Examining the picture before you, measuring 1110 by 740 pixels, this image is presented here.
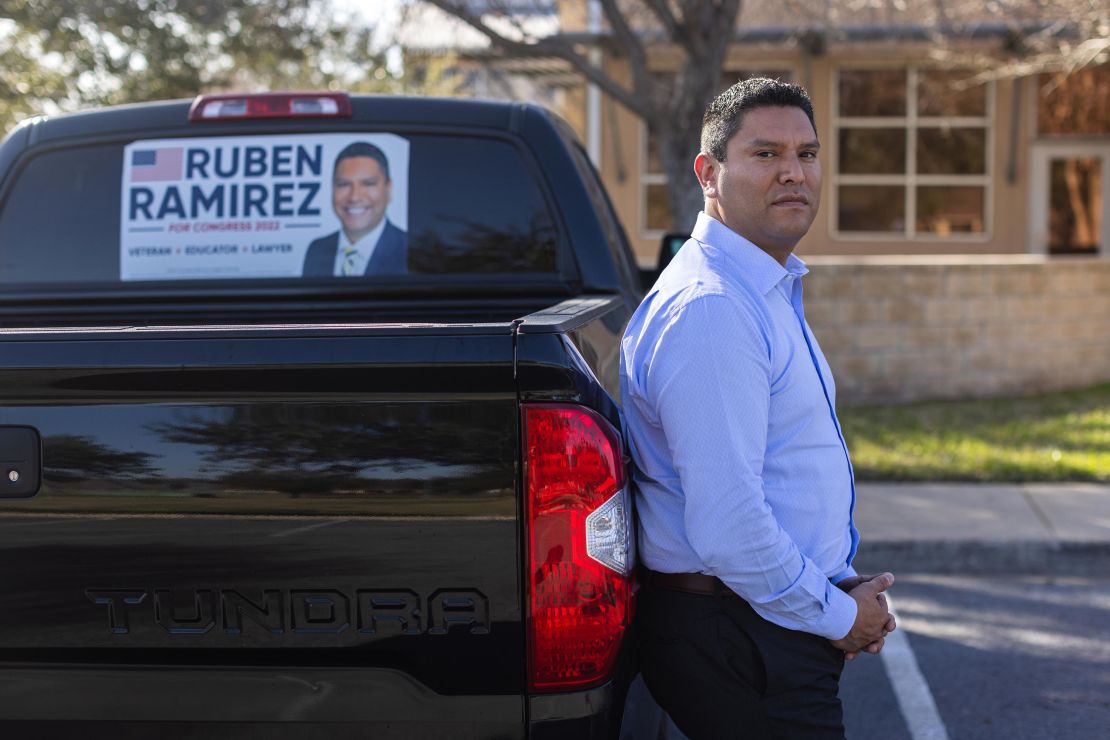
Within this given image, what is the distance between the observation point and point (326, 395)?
77.7 inches

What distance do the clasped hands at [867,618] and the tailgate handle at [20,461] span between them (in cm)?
143

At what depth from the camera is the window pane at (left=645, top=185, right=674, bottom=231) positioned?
63.3ft

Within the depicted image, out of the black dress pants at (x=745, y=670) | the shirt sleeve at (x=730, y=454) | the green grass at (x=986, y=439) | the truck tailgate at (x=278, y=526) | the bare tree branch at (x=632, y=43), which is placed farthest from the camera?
the bare tree branch at (x=632, y=43)

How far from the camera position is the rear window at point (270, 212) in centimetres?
349

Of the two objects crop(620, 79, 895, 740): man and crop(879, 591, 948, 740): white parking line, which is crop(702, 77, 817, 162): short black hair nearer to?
crop(620, 79, 895, 740): man

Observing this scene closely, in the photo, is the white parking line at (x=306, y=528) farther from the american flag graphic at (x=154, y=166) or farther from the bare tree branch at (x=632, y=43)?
the bare tree branch at (x=632, y=43)

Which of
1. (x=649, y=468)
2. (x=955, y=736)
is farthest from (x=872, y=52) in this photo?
(x=649, y=468)

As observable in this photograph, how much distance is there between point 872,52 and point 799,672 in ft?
58.6

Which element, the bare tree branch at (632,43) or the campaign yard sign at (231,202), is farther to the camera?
the bare tree branch at (632,43)

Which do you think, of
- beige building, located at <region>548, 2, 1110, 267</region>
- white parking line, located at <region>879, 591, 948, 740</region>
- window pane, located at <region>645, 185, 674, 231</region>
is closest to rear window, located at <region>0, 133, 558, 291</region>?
white parking line, located at <region>879, 591, 948, 740</region>

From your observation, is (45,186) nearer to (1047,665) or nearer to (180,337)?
(180,337)

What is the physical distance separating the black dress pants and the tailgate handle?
3.75 ft

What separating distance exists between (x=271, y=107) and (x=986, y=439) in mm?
7059

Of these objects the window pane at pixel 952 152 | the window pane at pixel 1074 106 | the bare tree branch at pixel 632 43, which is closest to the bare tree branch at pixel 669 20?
the bare tree branch at pixel 632 43
